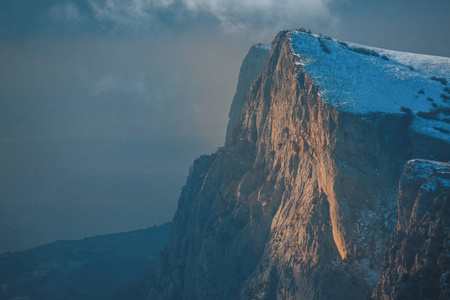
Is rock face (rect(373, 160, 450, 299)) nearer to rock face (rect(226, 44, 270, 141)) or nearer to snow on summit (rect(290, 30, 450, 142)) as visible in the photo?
snow on summit (rect(290, 30, 450, 142))

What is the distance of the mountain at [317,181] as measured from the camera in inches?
2135

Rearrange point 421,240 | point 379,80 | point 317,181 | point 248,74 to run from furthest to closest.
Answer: point 248,74 → point 379,80 → point 317,181 → point 421,240

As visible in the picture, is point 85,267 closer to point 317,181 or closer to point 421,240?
point 317,181

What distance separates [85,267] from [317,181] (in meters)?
107

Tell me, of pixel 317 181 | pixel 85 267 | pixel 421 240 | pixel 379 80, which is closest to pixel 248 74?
pixel 379 80

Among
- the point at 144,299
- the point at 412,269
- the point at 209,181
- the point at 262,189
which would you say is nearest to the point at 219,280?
the point at 262,189

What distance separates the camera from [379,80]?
76.4m

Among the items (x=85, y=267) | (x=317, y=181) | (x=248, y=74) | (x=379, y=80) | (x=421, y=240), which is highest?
(x=248, y=74)

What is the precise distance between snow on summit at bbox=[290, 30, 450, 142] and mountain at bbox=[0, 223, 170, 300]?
2996 inches

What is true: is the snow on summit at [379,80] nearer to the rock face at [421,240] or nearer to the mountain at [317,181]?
the mountain at [317,181]

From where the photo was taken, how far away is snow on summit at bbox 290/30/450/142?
216 feet

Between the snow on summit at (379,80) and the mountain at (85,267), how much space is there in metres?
76.1

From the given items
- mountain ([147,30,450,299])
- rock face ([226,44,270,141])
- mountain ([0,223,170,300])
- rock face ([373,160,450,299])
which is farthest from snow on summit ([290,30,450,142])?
mountain ([0,223,170,300])

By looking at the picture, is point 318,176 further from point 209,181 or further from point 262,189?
point 209,181
